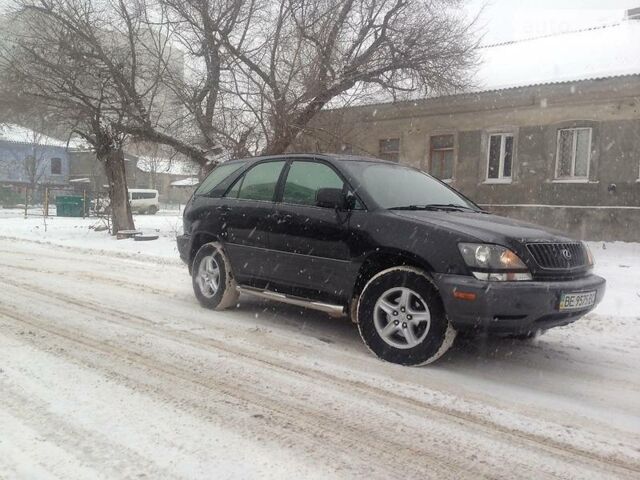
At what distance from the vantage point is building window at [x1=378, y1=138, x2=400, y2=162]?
1953 cm

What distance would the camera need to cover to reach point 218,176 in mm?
6047

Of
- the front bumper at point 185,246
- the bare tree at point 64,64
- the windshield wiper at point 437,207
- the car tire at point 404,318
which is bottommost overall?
the car tire at point 404,318

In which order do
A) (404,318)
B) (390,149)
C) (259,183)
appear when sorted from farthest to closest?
(390,149) → (259,183) → (404,318)

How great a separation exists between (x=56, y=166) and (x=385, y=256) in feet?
191

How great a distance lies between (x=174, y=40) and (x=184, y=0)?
1467 millimetres

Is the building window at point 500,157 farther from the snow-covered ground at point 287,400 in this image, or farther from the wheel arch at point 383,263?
the wheel arch at point 383,263

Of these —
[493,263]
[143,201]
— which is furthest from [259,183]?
[143,201]

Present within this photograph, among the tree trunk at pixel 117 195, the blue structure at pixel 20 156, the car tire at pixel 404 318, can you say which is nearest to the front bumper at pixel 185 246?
the car tire at pixel 404 318

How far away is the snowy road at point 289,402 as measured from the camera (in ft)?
8.18

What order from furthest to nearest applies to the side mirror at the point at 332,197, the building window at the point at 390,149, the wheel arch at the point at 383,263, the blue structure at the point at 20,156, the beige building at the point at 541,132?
the blue structure at the point at 20,156
the building window at the point at 390,149
the beige building at the point at 541,132
the side mirror at the point at 332,197
the wheel arch at the point at 383,263

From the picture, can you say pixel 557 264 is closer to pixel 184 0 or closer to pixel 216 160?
pixel 216 160

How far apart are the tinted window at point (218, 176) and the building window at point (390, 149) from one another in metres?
14.0

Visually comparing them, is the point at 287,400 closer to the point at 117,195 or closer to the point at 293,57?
the point at 293,57

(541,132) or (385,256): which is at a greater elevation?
(541,132)
